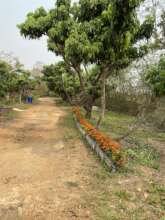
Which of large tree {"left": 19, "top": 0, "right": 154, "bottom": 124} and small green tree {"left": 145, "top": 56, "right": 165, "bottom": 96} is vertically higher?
large tree {"left": 19, "top": 0, "right": 154, "bottom": 124}

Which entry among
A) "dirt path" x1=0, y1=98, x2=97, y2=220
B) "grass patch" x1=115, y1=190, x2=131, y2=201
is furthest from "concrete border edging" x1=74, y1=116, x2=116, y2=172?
"grass patch" x1=115, y1=190, x2=131, y2=201

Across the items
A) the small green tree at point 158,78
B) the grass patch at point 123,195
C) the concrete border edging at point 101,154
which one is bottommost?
the grass patch at point 123,195

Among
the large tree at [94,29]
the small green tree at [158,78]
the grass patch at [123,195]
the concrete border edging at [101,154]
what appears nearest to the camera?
the grass patch at [123,195]

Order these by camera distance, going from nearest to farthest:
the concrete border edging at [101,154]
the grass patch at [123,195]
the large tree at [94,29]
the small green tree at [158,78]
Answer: the grass patch at [123,195] < the concrete border edging at [101,154] < the small green tree at [158,78] < the large tree at [94,29]

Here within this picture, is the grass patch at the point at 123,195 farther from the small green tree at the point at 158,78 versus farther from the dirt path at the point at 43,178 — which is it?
the small green tree at the point at 158,78

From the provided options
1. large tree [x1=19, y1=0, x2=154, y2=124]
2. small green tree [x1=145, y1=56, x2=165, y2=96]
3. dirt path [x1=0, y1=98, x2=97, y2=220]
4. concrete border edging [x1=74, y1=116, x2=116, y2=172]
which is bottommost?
dirt path [x1=0, y1=98, x2=97, y2=220]

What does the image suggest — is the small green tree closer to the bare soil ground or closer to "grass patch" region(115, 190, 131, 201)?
the bare soil ground

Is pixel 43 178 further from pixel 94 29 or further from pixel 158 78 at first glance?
pixel 94 29

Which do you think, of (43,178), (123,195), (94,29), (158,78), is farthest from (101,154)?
(94,29)

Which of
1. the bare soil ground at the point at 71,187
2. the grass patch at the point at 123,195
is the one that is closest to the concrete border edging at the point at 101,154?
the bare soil ground at the point at 71,187

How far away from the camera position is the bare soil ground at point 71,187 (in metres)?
4.43

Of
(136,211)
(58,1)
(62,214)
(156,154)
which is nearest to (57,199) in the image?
(62,214)

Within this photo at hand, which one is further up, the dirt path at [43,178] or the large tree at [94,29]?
the large tree at [94,29]

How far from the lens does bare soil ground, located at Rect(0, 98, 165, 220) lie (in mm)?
4434
